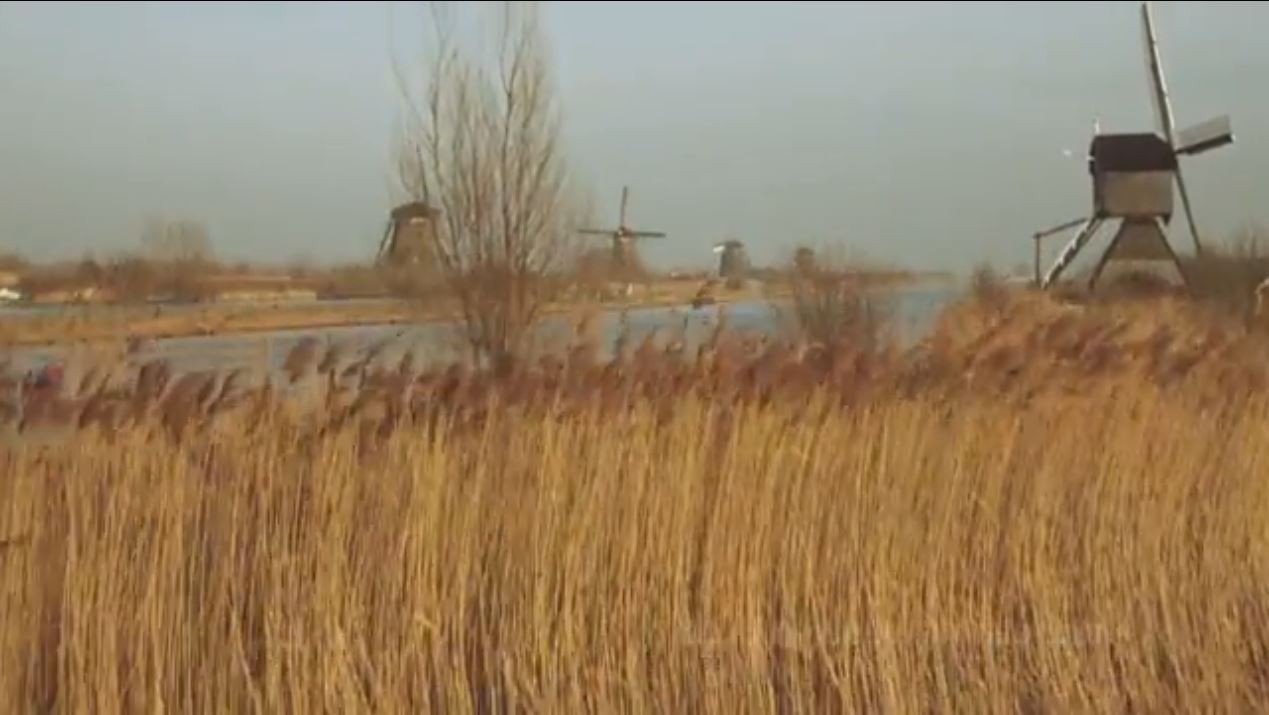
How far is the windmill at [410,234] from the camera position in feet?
43.3

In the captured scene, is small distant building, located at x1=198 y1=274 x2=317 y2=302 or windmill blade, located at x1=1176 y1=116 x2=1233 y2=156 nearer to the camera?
small distant building, located at x1=198 y1=274 x2=317 y2=302

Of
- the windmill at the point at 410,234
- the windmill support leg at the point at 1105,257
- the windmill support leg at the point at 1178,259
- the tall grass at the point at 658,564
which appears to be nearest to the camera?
the tall grass at the point at 658,564

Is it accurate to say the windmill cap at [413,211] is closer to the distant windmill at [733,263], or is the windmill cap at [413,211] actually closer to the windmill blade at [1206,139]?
the distant windmill at [733,263]

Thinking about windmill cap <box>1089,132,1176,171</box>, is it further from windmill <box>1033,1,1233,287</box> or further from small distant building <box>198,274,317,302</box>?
small distant building <box>198,274,317,302</box>

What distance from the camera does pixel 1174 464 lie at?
4957 millimetres

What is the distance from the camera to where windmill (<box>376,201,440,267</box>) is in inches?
520

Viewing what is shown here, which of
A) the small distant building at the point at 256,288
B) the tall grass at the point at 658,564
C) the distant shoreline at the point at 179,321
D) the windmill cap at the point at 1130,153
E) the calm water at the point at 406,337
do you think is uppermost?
the windmill cap at the point at 1130,153

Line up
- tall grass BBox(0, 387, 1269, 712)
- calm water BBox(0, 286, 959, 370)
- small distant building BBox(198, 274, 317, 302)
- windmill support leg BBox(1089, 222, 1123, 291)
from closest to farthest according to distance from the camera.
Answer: tall grass BBox(0, 387, 1269, 712), calm water BBox(0, 286, 959, 370), small distant building BBox(198, 274, 317, 302), windmill support leg BBox(1089, 222, 1123, 291)

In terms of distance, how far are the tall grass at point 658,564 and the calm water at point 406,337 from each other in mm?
316

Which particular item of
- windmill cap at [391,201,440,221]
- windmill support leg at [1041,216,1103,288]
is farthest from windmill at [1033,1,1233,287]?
windmill cap at [391,201,440,221]

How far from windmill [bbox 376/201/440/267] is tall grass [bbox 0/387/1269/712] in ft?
30.2

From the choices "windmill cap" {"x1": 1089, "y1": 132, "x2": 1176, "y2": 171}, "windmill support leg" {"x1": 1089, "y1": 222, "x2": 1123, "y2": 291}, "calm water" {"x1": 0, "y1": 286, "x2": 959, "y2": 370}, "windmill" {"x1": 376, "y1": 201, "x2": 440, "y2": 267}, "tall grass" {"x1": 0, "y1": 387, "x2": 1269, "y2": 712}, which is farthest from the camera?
"windmill cap" {"x1": 1089, "y1": 132, "x2": 1176, "y2": 171}

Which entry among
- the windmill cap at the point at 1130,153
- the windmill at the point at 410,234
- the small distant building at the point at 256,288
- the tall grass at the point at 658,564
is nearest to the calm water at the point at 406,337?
the tall grass at the point at 658,564

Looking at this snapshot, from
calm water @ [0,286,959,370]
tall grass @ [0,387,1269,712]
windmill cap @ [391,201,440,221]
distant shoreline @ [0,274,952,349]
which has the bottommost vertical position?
tall grass @ [0,387,1269,712]
